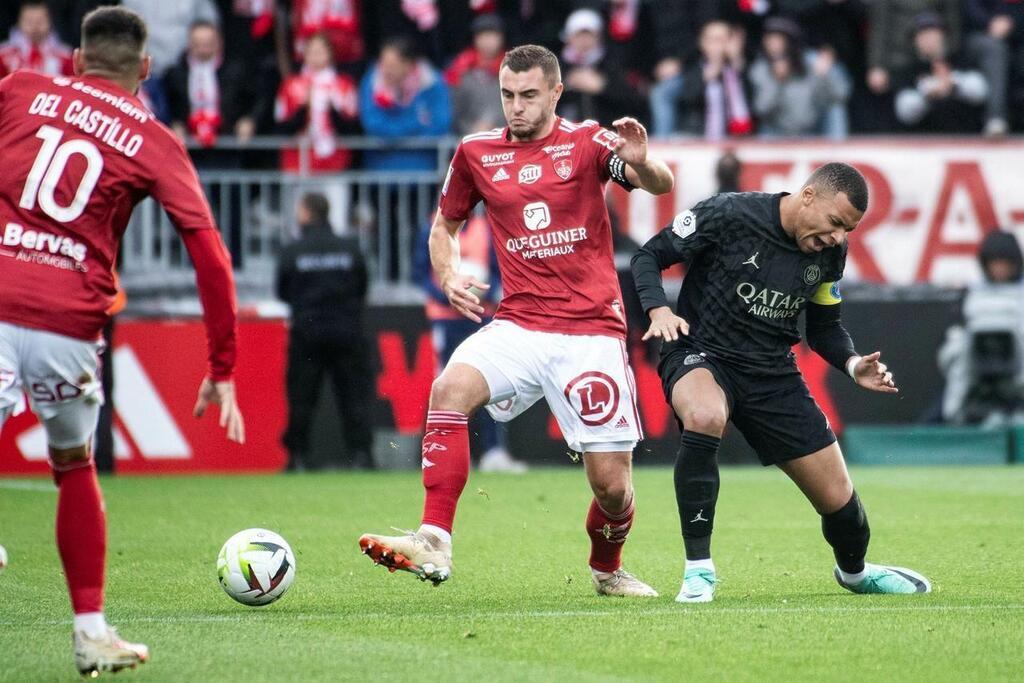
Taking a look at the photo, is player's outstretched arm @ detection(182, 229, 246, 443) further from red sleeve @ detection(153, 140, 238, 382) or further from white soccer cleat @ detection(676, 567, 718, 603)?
white soccer cleat @ detection(676, 567, 718, 603)

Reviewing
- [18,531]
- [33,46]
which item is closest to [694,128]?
[33,46]

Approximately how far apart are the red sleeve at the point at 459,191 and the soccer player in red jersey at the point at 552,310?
80 millimetres

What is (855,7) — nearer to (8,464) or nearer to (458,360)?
(8,464)

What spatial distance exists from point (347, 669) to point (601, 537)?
224 centimetres

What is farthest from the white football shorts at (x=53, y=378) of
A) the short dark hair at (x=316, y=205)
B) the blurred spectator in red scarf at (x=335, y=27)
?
the blurred spectator in red scarf at (x=335, y=27)

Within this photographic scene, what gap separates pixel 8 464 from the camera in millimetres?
14656

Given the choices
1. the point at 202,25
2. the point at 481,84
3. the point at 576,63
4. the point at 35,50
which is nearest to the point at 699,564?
the point at 481,84

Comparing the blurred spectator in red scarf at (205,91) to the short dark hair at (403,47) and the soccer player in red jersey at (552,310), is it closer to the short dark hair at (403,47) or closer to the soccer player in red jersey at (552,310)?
the short dark hair at (403,47)

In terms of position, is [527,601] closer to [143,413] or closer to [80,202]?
[80,202]

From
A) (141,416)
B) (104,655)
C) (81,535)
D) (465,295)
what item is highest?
(465,295)

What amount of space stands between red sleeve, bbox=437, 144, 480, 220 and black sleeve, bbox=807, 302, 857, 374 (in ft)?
5.42

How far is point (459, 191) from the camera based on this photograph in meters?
7.82

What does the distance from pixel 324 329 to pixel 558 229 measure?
7.70 meters

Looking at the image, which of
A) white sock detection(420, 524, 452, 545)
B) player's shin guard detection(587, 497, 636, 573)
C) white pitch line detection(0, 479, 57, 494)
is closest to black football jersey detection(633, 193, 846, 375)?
player's shin guard detection(587, 497, 636, 573)
